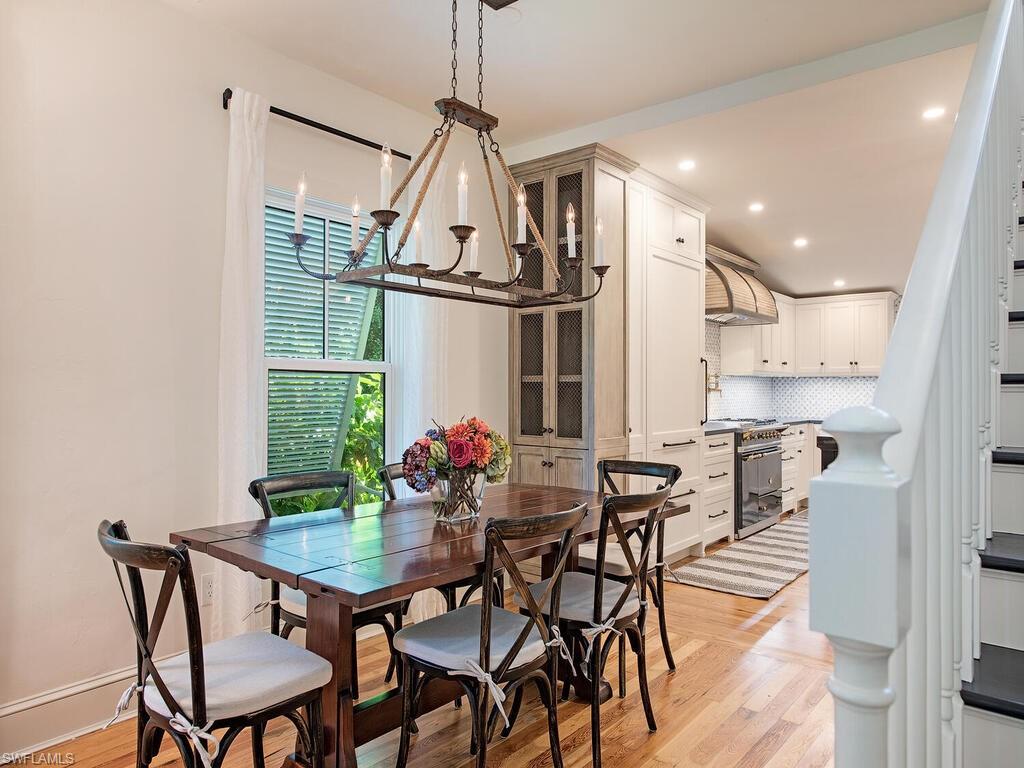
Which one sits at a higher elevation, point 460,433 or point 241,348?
point 241,348

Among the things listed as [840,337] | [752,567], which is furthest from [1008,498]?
[840,337]

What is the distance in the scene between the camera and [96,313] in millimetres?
2457

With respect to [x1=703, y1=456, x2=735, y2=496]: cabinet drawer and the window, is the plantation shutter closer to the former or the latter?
the window

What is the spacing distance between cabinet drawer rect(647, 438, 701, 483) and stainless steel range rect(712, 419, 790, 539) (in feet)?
2.19

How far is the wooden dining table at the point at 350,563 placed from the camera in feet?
5.64

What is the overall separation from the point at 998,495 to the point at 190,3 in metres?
3.25

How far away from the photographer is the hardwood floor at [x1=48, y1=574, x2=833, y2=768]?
2.20 m

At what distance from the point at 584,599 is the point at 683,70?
2.57 m

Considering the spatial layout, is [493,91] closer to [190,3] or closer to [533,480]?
[190,3]

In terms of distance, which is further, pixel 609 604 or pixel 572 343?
pixel 572 343

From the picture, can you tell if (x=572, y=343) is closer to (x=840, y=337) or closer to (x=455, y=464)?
(x=455, y=464)

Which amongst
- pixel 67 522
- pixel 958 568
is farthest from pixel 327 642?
pixel 958 568

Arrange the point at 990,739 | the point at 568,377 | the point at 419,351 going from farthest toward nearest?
the point at 568,377, the point at 419,351, the point at 990,739

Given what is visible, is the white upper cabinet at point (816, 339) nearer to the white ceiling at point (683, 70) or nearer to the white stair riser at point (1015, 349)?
the white ceiling at point (683, 70)
